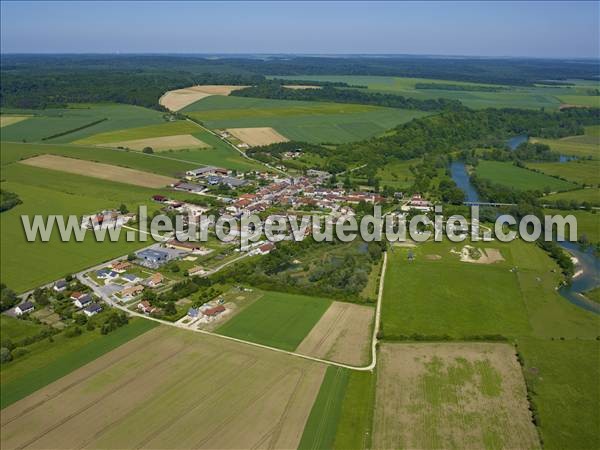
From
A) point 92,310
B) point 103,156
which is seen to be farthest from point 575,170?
point 103,156

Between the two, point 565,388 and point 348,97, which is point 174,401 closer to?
point 565,388

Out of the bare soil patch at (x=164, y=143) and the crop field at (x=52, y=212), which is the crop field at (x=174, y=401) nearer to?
the crop field at (x=52, y=212)

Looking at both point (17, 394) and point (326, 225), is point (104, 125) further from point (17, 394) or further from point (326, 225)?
point (17, 394)

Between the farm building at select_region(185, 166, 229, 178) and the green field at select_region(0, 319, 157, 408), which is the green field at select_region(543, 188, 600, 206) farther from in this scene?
the green field at select_region(0, 319, 157, 408)

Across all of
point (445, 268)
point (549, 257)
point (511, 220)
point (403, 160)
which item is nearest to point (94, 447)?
point (445, 268)

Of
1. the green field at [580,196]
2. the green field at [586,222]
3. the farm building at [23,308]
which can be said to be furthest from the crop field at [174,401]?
the green field at [580,196]

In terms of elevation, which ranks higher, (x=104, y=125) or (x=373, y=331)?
(x=104, y=125)
